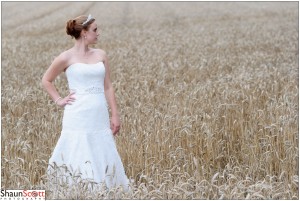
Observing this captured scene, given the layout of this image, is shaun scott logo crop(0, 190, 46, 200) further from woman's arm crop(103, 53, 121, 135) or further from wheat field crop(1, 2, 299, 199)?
woman's arm crop(103, 53, 121, 135)

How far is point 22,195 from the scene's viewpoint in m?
4.72

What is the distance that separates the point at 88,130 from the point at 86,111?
17cm

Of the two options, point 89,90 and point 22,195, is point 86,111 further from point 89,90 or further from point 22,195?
point 22,195

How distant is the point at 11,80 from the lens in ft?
39.3

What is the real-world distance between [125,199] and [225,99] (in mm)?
4214

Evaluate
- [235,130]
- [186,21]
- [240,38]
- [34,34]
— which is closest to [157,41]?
[240,38]

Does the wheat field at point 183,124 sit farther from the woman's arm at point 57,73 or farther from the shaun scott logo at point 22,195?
the woman's arm at point 57,73

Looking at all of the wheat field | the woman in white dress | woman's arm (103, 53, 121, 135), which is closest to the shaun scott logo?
the wheat field

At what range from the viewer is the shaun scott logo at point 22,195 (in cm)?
455

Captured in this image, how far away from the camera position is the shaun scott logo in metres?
4.55

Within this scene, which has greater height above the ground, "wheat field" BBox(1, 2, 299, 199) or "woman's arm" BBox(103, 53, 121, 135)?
"woman's arm" BBox(103, 53, 121, 135)

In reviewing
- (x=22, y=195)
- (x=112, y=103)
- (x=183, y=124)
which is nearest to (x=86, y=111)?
(x=112, y=103)

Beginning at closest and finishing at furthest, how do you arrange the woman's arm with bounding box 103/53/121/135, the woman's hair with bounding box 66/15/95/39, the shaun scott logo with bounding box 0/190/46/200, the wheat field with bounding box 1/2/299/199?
the shaun scott logo with bounding box 0/190/46/200
the wheat field with bounding box 1/2/299/199
the woman's hair with bounding box 66/15/95/39
the woman's arm with bounding box 103/53/121/135

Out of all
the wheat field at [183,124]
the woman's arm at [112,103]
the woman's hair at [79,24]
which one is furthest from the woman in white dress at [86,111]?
the wheat field at [183,124]
